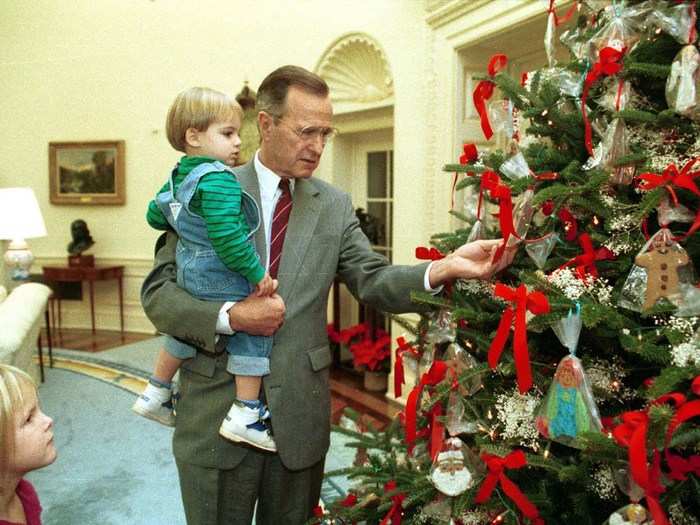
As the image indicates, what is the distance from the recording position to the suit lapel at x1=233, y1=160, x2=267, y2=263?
1.79m

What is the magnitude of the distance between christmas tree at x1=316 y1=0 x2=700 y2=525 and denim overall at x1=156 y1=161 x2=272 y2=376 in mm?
463

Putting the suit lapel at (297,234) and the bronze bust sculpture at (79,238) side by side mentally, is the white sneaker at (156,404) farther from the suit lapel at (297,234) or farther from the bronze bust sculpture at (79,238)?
the bronze bust sculpture at (79,238)

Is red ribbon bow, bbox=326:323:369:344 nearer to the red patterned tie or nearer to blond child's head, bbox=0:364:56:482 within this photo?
the red patterned tie

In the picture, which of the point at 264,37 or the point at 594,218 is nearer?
the point at 594,218

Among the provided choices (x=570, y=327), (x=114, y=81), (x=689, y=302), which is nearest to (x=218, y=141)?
(x=570, y=327)

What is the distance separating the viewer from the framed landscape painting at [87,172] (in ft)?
24.8

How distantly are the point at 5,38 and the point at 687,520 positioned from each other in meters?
8.71

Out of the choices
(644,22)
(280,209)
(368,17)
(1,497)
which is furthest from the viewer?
(368,17)

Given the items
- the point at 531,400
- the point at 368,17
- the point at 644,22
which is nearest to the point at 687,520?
the point at 531,400

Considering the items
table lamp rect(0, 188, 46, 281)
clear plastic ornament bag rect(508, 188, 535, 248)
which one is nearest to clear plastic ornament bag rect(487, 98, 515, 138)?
clear plastic ornament bag rect(508, 188, 535, 248)

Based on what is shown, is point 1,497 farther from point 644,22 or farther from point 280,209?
point 644,22

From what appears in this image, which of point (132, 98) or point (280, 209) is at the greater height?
point (132, 98)

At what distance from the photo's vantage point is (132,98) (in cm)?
748

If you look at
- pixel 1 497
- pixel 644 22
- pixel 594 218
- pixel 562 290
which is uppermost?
pixel 644 22
